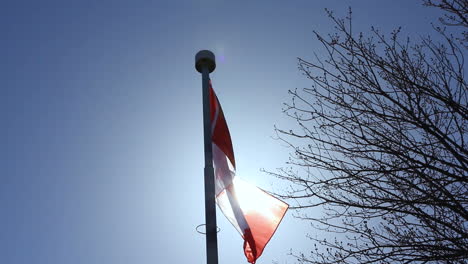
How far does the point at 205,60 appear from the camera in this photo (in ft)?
21.4

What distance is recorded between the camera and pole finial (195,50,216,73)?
6.50 metres

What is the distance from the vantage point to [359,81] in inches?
245

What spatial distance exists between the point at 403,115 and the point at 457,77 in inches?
38.7

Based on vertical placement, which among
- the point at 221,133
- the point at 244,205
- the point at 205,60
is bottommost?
the point at 244,205

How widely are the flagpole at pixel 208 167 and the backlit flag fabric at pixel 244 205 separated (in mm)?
824

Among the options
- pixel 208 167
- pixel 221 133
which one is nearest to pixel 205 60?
pixel 221 133

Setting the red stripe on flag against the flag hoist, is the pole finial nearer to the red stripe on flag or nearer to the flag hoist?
the flag hoist

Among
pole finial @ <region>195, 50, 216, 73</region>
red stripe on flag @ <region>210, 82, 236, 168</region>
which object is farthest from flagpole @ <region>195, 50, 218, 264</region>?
red stripe on flag @ <region>210, 82, 236, 168</region>

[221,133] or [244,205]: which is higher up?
[221,133]

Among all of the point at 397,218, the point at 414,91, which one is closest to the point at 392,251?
the point at 397,218

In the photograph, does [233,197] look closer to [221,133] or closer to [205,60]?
[221,133]

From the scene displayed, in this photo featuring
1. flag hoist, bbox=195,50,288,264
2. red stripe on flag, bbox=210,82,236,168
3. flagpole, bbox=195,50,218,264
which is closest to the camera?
flagpole, bbox=195,50,218,264

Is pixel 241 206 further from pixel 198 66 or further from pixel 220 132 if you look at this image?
pixel 198 66

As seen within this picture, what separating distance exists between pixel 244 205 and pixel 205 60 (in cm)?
243
